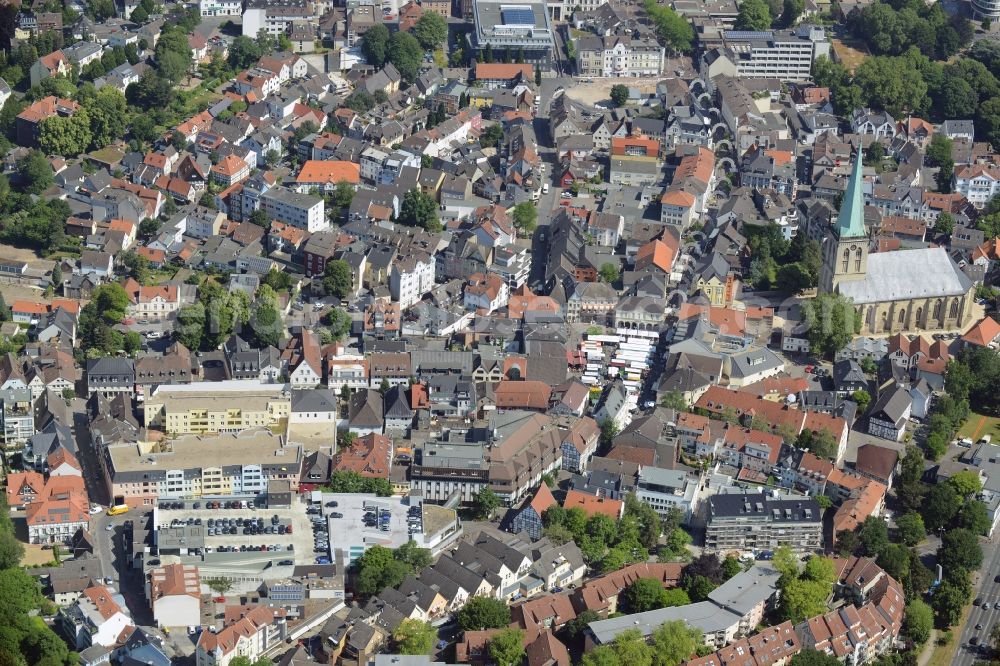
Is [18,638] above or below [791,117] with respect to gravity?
below

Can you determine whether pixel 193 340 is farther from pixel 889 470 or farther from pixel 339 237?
pixel 889 470

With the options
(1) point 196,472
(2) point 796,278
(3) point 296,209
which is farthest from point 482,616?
(3) point 296,209

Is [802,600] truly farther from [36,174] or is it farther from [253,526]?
[36,174]

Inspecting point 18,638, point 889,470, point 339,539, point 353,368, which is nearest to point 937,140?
point 889,470

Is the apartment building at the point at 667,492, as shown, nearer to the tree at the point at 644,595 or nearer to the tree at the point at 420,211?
the tree at the point at 644,595

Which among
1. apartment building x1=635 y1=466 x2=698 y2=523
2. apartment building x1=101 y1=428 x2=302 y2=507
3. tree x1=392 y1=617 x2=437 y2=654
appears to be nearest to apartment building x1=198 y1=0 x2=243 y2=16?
apartment building x1=101 y1=428 x2=302 y2=507

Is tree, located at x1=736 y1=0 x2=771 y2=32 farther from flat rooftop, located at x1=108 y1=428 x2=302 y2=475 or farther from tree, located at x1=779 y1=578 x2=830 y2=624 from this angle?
tree, located at x1=779 y1=578 x2=830 y2=624

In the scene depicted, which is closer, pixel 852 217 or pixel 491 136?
pixel 852 217
